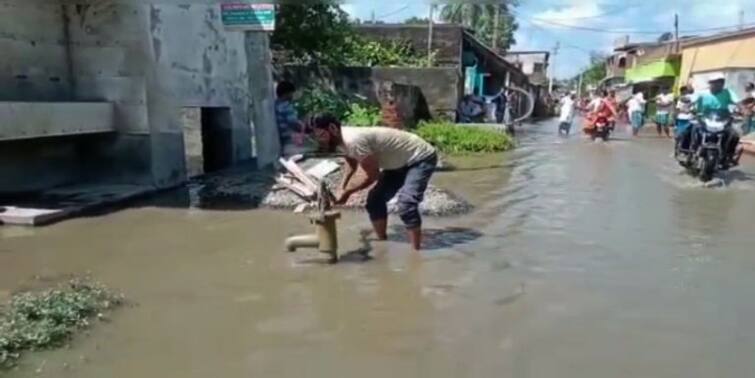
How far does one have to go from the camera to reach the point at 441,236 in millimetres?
7129

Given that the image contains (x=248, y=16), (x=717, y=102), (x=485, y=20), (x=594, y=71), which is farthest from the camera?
(x=594, y=71)

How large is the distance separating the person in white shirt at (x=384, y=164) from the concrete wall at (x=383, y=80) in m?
13.0

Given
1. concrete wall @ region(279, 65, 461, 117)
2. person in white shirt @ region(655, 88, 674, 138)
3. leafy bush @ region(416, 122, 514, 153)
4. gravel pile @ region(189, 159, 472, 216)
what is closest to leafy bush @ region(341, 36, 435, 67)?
concrete wall @ region(279, 65, 461, 117)

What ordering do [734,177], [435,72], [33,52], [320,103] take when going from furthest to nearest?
1. [435,72]
2. [320,103]
3. [734,177]
4. [33,52]

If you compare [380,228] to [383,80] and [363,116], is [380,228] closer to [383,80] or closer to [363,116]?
[363,116]

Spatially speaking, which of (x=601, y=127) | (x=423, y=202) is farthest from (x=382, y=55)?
(x=423, y=202)

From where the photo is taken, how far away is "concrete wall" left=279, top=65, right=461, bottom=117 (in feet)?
64.5

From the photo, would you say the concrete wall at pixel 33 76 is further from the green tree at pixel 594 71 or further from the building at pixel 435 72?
the green tree at pixel 594 71

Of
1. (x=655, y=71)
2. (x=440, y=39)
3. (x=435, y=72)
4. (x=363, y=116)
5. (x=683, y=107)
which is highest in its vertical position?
(x=440, y=39)

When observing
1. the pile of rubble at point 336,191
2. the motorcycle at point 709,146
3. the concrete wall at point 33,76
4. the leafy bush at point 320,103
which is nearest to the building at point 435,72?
the leafy bush at point 320,103

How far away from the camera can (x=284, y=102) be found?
34.5 feet

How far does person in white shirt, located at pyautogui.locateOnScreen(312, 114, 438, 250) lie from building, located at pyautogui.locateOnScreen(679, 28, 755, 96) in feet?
49.2

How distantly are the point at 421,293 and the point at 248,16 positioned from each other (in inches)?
249

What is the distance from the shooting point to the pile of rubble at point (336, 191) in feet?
27.1
